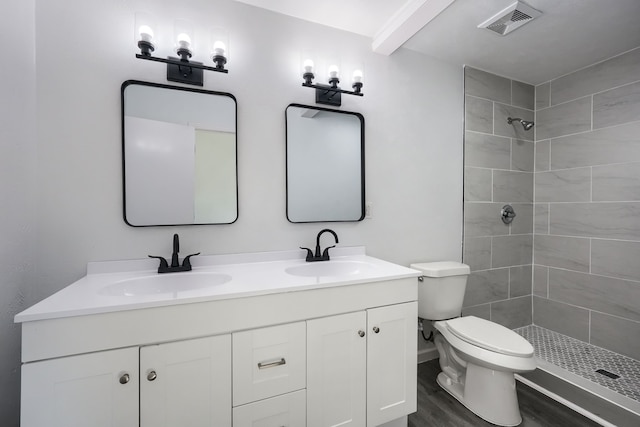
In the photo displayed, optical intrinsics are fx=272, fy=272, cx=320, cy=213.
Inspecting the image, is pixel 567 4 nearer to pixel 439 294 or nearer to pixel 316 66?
pixel 316 66

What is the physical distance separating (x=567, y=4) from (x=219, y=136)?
82.1 inches

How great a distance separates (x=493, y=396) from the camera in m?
1.53

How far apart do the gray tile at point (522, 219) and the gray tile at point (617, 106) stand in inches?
30.9

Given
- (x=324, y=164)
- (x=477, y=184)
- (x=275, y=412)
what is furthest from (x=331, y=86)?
(x=275, y=412)

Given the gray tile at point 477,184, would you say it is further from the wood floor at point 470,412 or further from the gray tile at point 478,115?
the wood floor at point 470,412

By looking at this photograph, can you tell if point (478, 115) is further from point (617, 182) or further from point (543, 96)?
point (617, 182)

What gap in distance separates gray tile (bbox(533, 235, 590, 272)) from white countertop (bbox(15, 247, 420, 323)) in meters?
1.87

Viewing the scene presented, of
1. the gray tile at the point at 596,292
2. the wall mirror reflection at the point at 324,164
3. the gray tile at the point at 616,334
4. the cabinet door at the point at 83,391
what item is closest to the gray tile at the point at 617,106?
the gray tile at the point at 596,292

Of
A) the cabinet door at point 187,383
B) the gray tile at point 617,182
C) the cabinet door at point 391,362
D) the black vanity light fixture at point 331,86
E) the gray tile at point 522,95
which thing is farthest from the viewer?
the gray tile at point 522,95

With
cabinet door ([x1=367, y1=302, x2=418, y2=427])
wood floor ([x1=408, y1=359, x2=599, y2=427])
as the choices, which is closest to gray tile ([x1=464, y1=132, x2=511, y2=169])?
cabinet door ([x1=367, y1=302, x2=418, y2=427])

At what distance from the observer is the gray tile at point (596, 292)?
6.57 ft

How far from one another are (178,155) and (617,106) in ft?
10.2

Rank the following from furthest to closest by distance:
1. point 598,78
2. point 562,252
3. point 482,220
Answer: point 562,252, point 482,220, point 598,78

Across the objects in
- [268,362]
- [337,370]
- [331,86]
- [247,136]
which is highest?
[331,86]
